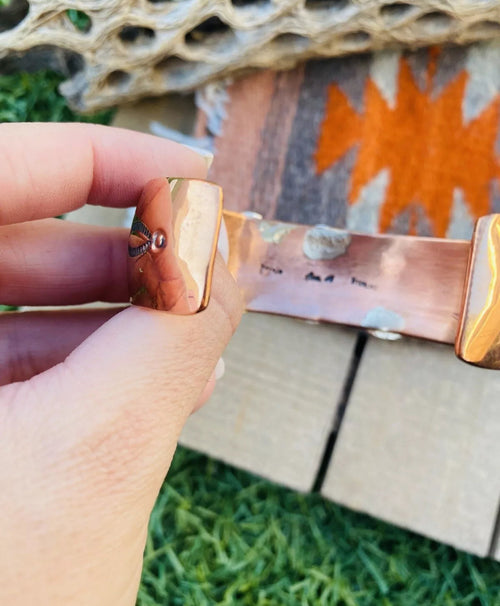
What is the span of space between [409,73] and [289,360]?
1.16 ft

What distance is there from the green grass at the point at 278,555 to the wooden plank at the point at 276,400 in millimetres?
70

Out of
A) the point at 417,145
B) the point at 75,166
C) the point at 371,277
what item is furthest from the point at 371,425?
the point at 75,166

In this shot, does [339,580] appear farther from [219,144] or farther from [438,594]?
[219,144]

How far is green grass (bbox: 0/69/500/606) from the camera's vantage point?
29.6 inches

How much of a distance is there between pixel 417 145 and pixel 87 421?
1.68ft

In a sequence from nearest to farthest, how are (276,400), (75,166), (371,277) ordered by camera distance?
(75,166) < (371,277) < (276,400)

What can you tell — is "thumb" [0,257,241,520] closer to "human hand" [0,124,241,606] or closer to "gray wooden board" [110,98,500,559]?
"human hand" [0,124,241,606]

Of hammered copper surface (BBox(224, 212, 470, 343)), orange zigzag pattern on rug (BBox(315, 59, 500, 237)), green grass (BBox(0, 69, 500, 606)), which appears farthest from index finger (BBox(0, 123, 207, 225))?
green grass (BBox(0, 69, 500, 606))

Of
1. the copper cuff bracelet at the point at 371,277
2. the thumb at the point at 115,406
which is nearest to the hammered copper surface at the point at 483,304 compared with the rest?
the copper cuff bracelet at the point at 371,277

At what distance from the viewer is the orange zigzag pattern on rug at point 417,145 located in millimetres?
730

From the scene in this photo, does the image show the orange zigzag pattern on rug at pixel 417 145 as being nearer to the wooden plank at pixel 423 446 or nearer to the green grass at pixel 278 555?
the wooden plank at pixel 423 446

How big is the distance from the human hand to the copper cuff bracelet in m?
0.06

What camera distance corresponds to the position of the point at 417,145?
29.5 inches

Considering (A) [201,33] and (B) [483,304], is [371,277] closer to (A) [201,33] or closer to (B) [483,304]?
(B) [483,304]
